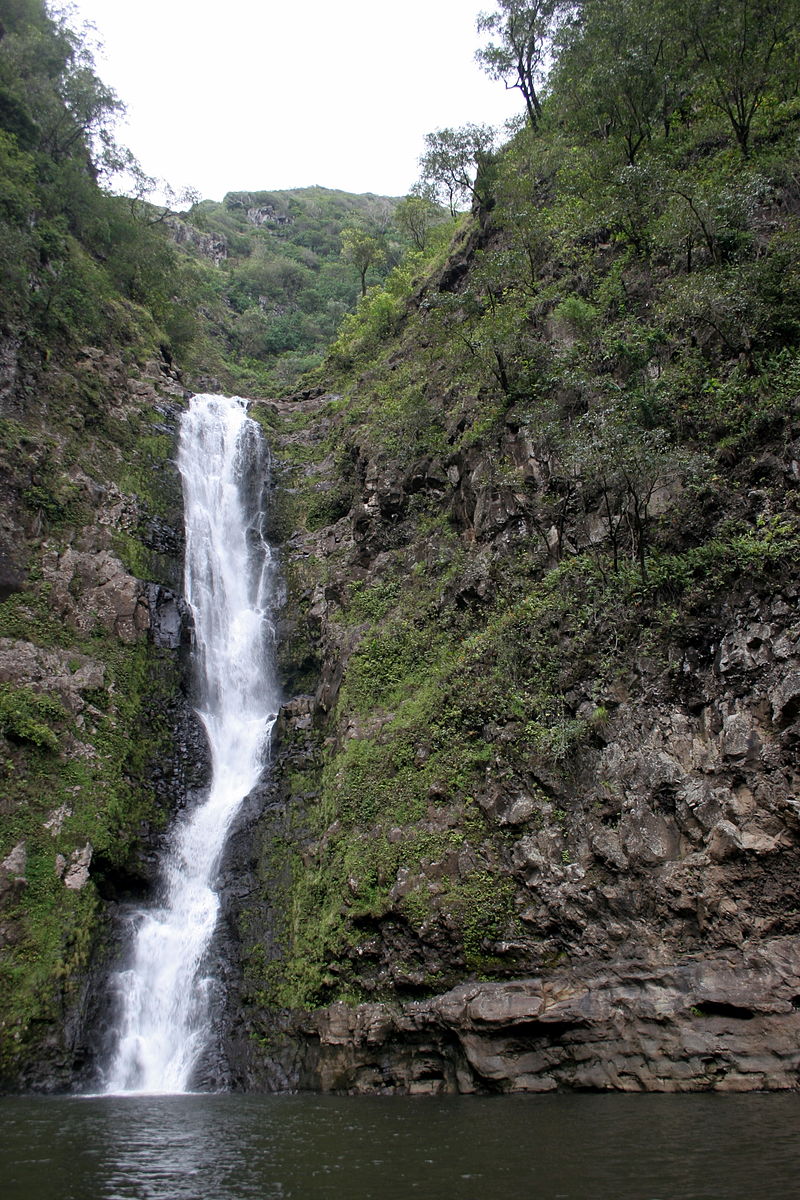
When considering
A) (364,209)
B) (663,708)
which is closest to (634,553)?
(663,708)

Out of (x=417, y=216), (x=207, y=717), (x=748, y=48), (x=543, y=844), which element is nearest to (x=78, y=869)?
(x=207, y=717)

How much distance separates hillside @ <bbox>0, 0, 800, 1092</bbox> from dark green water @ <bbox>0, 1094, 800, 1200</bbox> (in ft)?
5.66

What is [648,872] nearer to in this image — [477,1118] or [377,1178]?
[477,1118]

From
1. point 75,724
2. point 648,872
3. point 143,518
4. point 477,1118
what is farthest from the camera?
point 143,518

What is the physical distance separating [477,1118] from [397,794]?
6.77 meters

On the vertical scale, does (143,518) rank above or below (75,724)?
above

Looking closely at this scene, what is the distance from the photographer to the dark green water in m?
6.13

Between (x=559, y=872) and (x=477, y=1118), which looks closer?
(x=477, y=1118)

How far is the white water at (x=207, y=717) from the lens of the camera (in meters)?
14.8

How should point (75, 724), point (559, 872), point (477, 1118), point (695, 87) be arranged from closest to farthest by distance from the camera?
point (477, 1118), point (559, 872), point (75, 724), point (695, 87)

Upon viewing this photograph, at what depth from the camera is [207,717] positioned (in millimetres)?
21672

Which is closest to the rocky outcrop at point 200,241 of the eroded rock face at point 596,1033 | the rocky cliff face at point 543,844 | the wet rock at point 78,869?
the rocky cliff face at point 543,844

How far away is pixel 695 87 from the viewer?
69.6ft

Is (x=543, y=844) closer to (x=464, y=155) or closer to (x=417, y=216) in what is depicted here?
(x=464, y=155)
